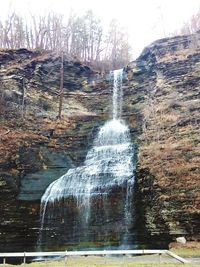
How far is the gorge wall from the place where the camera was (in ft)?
78.9

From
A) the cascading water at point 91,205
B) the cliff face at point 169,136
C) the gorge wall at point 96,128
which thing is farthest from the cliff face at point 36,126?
the cliff face at point 169,136

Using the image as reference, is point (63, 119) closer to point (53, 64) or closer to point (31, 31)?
point (53, 64)

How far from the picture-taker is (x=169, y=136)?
28.4 metres

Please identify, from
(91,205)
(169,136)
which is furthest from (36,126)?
(169,136)

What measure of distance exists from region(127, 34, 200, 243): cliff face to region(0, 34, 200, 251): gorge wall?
6 cm

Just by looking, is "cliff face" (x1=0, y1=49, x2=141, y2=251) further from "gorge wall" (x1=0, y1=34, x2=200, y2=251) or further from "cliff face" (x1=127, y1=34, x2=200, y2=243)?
"cliff face" (x1=127, y1=34, x2=200, y2=243)

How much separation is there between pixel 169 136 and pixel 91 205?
26.0 feet

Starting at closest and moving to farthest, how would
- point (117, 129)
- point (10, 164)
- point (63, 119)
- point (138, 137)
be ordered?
point (10, 164) → point (138, 137) → point (117, 129) → point (63, 119)

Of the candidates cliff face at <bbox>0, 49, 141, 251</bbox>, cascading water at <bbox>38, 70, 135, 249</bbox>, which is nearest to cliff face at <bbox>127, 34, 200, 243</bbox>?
cascading water at <bbox>38, 70, 135, 249</bbox>

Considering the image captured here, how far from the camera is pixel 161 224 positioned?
22.8 meters

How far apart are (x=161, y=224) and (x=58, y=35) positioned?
38.7 metres

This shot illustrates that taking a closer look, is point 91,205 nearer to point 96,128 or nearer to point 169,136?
point 169,136

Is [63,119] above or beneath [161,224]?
above

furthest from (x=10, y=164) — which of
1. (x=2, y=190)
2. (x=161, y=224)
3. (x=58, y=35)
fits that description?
(x=58, y=35)
